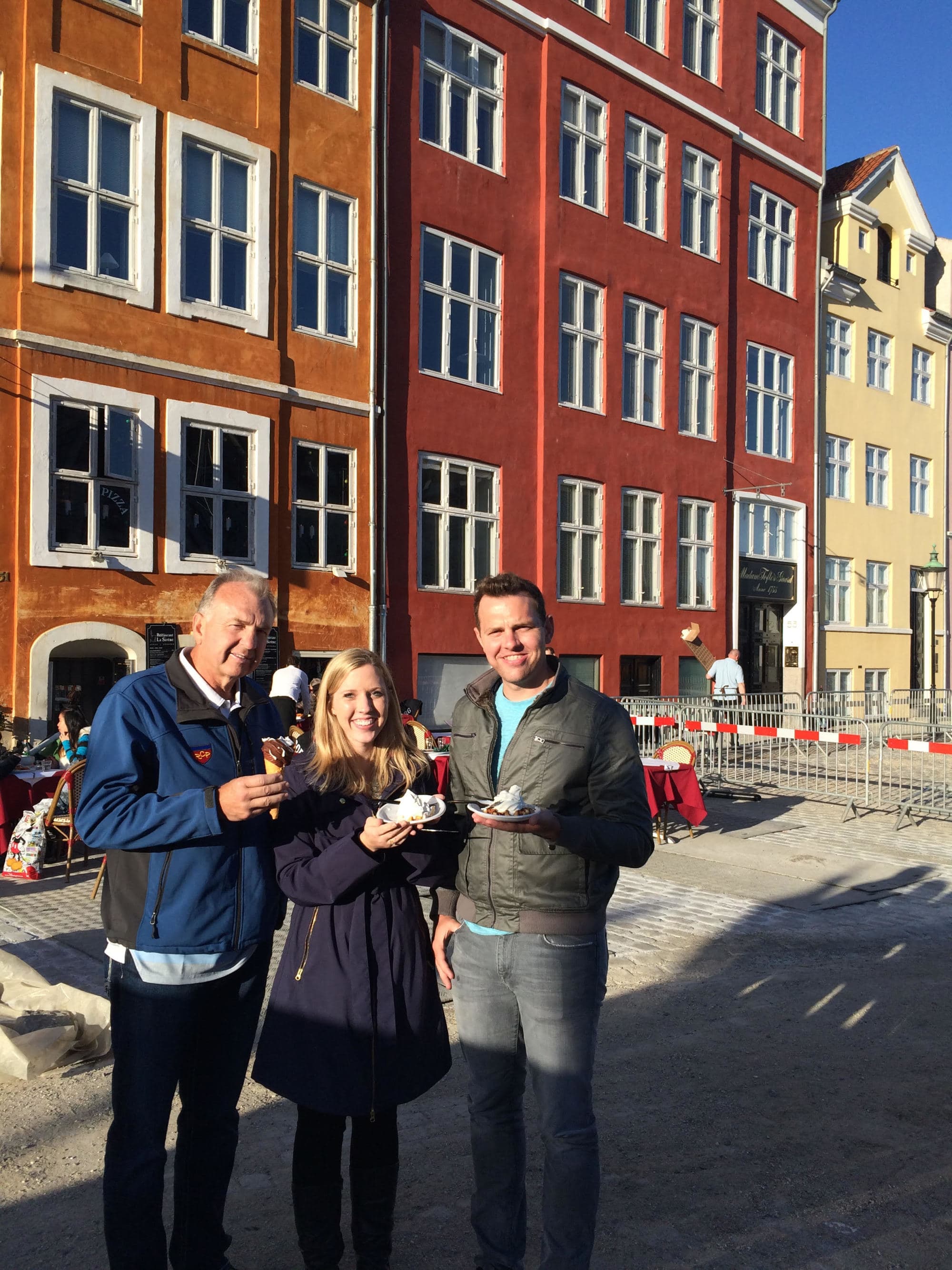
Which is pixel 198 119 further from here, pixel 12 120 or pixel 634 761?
pixel 634 761

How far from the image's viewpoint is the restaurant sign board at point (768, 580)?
24594 millimetres

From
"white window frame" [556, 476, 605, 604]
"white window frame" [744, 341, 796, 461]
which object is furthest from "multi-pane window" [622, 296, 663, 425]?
"white window frame" [744, 341, 796, 461]

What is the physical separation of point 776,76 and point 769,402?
7.66 meters

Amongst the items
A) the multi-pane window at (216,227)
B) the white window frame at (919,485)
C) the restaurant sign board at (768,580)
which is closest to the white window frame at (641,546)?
the restaurant sign board at (768,580)

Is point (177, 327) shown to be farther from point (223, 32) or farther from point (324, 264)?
point (223, 32)

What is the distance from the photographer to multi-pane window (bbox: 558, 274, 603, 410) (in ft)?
67.1

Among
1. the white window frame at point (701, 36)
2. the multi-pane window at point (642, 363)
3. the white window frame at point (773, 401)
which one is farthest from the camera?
the white window frame at point (773, 401)

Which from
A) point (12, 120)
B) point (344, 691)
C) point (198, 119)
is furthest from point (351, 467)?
point (344, 691)

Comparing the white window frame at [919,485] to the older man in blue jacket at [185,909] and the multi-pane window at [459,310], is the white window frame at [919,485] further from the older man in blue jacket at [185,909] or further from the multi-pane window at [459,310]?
the older man in blue jacket at [185,909]

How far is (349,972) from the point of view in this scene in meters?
3.18

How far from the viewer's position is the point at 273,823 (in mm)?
3307

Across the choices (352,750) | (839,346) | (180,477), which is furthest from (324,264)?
(839,346)

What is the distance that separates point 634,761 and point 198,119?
14.2 meters

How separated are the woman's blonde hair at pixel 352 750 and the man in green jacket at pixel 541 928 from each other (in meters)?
0.22
